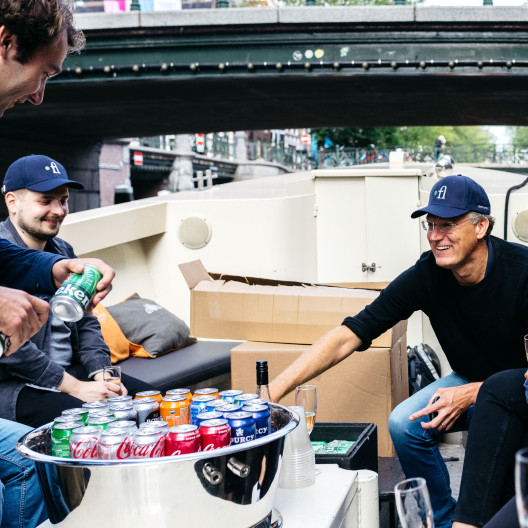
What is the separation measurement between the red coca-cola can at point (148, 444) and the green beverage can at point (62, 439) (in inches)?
7.2

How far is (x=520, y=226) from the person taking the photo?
17.3 feet

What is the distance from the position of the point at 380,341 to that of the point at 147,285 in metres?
2.87

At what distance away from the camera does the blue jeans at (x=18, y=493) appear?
7.19 feet

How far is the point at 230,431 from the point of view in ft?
5.44

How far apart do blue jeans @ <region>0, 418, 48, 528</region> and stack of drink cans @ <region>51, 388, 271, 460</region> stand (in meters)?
0.48

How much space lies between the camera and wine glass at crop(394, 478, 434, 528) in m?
1.38

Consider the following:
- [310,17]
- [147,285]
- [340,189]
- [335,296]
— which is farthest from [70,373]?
[310,17]

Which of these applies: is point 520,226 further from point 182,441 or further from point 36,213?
point 182,441

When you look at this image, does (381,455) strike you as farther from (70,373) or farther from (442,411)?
(70,373)

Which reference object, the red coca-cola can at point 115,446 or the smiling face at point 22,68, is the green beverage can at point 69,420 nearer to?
the red coca-cola can at point 115,446

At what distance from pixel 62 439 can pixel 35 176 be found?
1.77 meters

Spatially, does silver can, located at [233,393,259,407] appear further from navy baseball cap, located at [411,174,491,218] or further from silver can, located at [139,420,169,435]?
navy baseball cap, located at [411,174,491,218]

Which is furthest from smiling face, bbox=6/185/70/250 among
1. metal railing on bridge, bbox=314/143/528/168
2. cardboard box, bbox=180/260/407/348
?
metal railing on bridge, bbox=314/143/528/168

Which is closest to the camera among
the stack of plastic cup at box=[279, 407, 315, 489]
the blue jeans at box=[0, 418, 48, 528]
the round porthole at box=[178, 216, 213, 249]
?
the stack of plastic cup at box=[279, 407, 315, 489]
